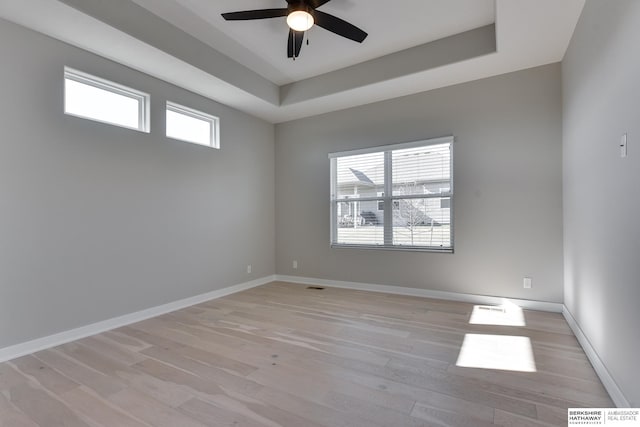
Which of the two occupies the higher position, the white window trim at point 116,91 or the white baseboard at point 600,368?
the white window trim at point 116,91

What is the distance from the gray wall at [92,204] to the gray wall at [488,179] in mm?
2005

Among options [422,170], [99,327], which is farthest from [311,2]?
[99,327]

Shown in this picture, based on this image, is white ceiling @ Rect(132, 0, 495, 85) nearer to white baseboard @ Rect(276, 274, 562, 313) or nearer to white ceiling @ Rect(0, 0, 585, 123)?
white ceiling @ Rect(0, 0, 585, 123)

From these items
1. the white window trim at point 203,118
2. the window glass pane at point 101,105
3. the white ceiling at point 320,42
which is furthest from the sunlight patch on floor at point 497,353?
the window glass pane at point 101,105

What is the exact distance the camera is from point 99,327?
9.84 ft

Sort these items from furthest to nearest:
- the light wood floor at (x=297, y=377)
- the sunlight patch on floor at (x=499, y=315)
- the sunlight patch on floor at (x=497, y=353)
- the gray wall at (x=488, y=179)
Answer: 1. the gray wall at (x=488, y=179)
2. the sunlight patch on floor at (x=499, y=315)
3. the sunlight patch on floor at (x=497, y=353)
4. the light wood floor at (x=297, y=377)

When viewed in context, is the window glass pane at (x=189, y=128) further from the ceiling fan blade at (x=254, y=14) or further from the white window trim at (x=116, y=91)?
the ceiling fan blade at (x=254, y=14)

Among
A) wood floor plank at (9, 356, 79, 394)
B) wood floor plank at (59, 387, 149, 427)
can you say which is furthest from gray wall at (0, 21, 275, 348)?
wood floor plank at (59, 387, 149, 427)

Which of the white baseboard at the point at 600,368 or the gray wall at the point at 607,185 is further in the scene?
the white baseboard at the point at 600,368

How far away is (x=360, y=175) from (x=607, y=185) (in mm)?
3020

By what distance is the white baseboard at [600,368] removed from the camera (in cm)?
170

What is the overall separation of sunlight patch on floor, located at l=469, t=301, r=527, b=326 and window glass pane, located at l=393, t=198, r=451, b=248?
2.92ft

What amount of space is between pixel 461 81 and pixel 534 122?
0.99 metres

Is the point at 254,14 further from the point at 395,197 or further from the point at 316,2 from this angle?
the point at 395,197
